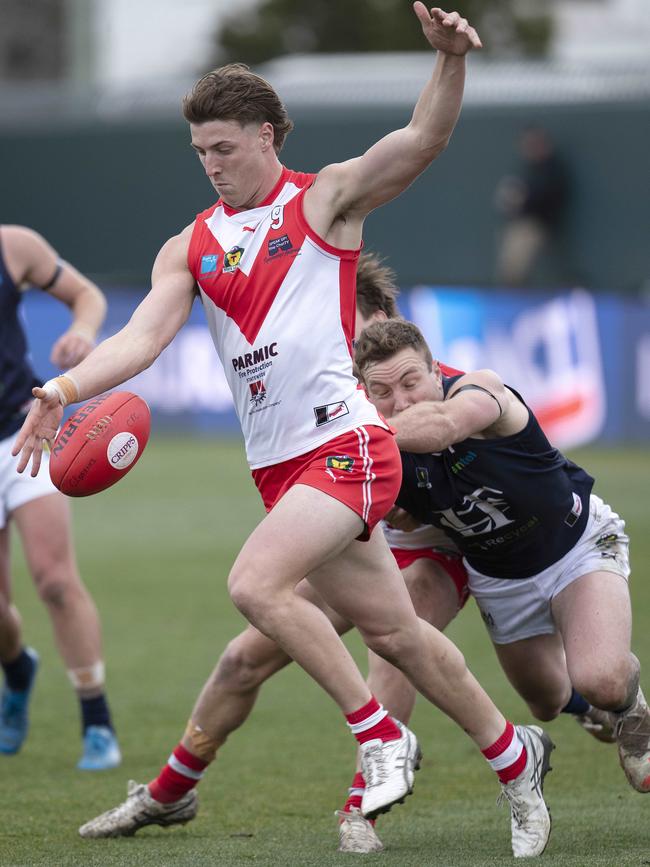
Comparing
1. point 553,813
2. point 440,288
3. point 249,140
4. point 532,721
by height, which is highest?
point 249,140

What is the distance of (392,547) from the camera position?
587cm

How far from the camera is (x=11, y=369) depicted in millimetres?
6738

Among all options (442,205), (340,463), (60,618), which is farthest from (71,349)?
(442,205)

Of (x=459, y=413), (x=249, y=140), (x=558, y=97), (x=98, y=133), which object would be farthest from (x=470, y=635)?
(x=98, y=133)

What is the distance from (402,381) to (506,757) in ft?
4.23

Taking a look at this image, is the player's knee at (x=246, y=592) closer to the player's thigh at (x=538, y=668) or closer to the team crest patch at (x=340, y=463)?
the team crest patch at (x=340, y=463)

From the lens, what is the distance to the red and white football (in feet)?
15.8

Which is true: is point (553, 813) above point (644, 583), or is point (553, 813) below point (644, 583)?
above

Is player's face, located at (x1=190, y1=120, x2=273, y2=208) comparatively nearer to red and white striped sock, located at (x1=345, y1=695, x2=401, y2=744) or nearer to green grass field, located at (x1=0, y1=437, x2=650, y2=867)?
red and white striped sock, located at (x1=345, y1=695, x2=401, y2=744)

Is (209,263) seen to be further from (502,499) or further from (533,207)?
(533,207)

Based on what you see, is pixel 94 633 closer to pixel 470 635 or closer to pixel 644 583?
pixel 470 635

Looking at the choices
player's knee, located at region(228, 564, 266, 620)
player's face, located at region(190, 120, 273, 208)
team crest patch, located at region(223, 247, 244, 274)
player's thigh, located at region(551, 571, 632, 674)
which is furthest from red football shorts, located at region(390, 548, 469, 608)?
player's face, located at region(190, 120, 273, 208)

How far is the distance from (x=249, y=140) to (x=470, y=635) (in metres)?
4.89

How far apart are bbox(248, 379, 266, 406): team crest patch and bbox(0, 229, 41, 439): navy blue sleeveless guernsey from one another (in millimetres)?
2094
